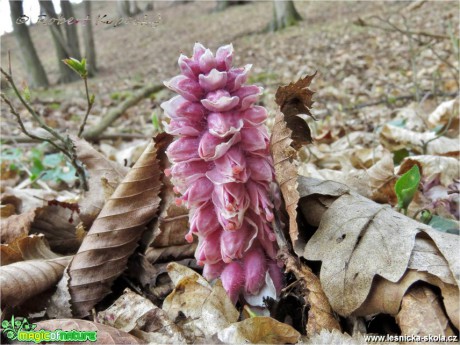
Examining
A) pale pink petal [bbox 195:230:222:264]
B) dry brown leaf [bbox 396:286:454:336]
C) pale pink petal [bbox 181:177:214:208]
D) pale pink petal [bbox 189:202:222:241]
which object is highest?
pale pink petal [bbox 181:177:214:208]

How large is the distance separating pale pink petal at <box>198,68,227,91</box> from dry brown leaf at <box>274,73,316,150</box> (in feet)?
0.56

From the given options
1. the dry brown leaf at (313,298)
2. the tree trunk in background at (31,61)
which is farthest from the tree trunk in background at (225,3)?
the dry brown leaf at (313,298)

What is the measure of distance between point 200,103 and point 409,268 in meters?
0.72

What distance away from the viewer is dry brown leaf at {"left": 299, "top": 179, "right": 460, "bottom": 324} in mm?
1219

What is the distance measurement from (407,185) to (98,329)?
1061 mm

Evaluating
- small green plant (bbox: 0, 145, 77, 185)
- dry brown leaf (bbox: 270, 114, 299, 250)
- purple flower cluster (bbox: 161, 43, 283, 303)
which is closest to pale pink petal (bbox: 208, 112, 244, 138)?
purple flower cluster (bbox: 161, 43, 283, 303)

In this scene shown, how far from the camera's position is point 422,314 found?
3.81ft

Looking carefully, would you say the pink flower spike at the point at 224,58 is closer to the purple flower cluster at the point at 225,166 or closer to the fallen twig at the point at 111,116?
the purple flower cluster at the point at 225,166

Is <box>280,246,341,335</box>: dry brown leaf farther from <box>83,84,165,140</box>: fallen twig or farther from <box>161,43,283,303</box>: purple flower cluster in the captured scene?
<box>83,84,165,140</box>: fallen twig

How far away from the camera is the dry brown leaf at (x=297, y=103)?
1.43 metres

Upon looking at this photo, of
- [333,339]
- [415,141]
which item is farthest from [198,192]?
[415,141]

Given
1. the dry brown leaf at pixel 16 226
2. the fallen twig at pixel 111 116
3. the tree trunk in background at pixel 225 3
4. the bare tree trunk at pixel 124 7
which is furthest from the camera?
the tree trunk in background at pixel 225 3

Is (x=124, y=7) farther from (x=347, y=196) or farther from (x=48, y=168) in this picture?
Answer: (x=347, y=196)

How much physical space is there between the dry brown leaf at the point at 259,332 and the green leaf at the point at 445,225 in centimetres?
72
